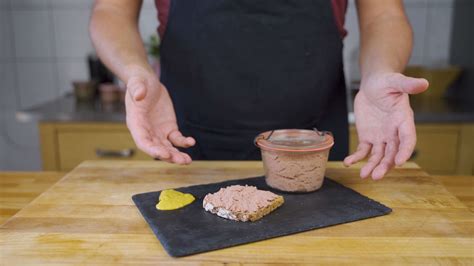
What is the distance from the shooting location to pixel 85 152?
5.67ft

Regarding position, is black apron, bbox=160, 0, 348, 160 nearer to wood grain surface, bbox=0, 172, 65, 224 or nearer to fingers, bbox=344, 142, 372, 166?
fingers, bbox=344, 142, 372, 166

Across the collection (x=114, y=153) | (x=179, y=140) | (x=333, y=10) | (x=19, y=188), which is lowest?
(x=114, y=153)

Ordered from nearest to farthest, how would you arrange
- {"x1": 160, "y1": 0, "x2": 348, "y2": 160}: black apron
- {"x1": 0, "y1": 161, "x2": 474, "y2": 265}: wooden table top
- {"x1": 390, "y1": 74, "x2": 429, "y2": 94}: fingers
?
{"x1": 0, "y1": 161, "x2": 474, "y2": 265}: wooden table top < {"x1": 390, "y1": 74, "x2": 429, "y2": 94}: fingers < {"x1": 160, "y1": 0, "x2": 348, "y2": 160}: black apron

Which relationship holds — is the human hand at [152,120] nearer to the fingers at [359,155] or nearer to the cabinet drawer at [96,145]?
the fingers at [359,155]

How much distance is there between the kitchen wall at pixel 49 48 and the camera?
215cm

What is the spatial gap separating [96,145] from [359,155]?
1130 mm

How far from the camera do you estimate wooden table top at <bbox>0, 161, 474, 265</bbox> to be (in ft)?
1.90

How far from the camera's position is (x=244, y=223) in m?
0.67

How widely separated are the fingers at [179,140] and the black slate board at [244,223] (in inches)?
3.8

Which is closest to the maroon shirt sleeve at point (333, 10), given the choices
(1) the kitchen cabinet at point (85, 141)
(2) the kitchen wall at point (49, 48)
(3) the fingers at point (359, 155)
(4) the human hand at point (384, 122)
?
(4) the human hand at point (384, 122)

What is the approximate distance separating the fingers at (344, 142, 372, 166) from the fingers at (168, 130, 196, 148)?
283mm

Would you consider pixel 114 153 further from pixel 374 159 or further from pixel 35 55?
pixel 374 159

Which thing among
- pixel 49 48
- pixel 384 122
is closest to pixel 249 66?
pixel 384 122

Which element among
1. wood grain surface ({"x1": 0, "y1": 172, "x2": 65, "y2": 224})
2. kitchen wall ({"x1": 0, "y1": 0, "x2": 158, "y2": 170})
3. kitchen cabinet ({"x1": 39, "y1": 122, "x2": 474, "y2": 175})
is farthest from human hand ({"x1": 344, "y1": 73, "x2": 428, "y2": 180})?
kitchen wall ({"x1": 0, "y1": 0, "x2": 158, "y2": 170})
